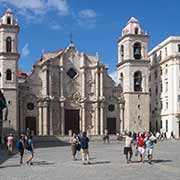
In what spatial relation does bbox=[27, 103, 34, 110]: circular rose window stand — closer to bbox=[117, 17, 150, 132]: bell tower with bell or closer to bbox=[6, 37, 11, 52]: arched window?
bbox=[6, 37, 11, 52]: arched window

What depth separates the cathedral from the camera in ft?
196

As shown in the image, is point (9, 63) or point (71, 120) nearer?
point (9, 63)

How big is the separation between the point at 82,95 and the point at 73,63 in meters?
4.62

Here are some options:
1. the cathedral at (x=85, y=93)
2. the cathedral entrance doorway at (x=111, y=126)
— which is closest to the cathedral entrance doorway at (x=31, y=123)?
the cathedral at (x=85, y=93)

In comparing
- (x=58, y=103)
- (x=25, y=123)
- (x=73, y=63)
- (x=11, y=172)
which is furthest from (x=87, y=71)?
(x=11, y=172)

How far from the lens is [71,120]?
61531mm

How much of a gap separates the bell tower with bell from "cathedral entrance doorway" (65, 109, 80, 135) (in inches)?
253

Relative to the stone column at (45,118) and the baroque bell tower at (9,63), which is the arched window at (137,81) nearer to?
the stone column at (45,118)

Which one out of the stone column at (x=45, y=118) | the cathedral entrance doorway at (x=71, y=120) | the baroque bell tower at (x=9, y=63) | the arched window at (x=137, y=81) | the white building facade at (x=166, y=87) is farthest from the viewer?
the white building facade at (x=166, y=87)

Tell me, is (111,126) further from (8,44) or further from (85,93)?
(8,44)

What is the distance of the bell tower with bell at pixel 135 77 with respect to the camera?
201 ft

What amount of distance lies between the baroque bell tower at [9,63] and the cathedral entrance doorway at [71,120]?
8053 millimetres

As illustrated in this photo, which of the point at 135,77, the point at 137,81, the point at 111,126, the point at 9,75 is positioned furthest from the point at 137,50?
the point at 9,75

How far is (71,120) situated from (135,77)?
10.7 m
